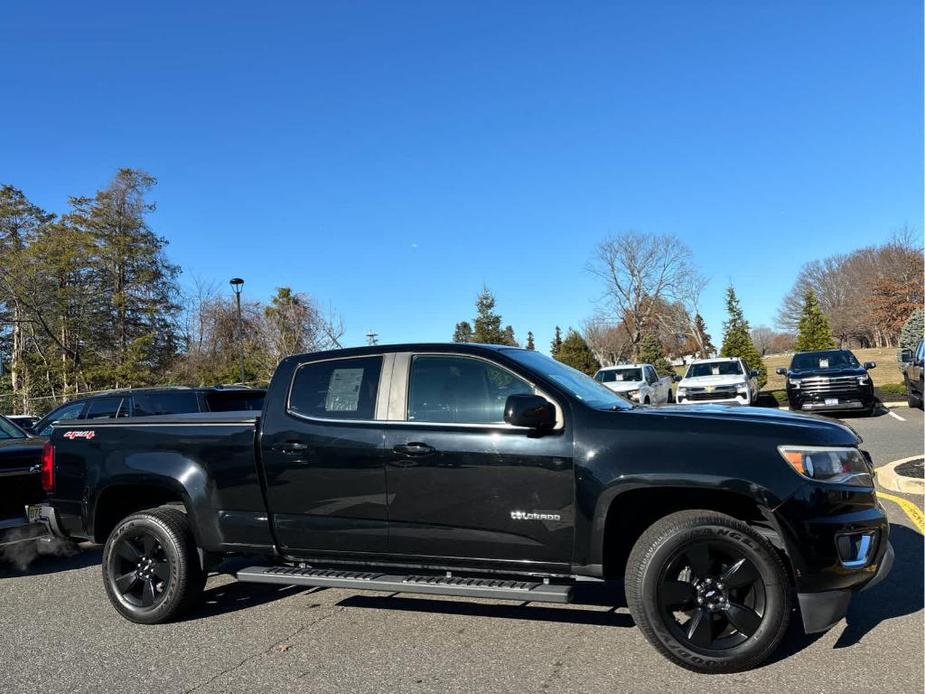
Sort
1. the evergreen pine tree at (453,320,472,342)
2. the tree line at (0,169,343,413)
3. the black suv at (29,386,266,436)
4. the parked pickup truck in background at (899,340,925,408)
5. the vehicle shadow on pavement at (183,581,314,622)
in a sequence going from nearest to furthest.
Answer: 1. the vehicle shadow on pavement at (183,581,314,622)
2. the black suv at (29,386,266,436)
3. the parked pickup truck in background at (899,340,925,408)
4. the tree line at (0,169,343,413)
5. the evergreen pine tree at (453,320,472,342)

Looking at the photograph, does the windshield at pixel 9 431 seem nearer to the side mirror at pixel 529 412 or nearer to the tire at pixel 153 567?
the tire at pixel 153 567

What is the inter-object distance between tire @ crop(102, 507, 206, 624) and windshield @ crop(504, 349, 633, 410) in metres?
2.67

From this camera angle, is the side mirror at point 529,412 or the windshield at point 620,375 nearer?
the side mirror at point 529,412

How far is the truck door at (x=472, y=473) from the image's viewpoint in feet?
12.6

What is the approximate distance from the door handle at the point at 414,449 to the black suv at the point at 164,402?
4659mm

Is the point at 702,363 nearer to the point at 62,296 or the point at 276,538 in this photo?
the point at 276,538

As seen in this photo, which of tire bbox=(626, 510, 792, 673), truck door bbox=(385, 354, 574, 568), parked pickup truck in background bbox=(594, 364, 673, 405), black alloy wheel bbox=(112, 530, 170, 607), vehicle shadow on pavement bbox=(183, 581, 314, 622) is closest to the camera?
tire bbox=(626, 510, 792, 673)

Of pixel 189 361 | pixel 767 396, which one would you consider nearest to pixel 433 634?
pixel 767 396

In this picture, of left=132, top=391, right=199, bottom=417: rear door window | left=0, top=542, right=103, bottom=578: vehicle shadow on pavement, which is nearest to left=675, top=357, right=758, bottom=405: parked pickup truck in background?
left=132, top=391, right=199, bottom=417: rear door window

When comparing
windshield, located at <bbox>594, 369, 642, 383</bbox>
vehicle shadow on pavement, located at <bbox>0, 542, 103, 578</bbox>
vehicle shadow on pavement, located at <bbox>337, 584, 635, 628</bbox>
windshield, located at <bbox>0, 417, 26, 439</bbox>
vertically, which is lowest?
vehicle shadow on pavement, located at <bbox>337, 584, 635, 628</bbox>

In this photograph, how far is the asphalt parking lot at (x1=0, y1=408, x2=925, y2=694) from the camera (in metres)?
3.53

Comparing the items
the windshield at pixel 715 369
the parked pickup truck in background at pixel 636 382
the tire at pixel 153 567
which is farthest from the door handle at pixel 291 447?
the windshield at pixel 715 369

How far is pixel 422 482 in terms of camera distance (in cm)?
410

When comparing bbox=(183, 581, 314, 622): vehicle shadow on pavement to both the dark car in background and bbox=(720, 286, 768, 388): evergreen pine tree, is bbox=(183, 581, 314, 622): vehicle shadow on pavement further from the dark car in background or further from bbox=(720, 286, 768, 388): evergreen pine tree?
bbox=(720, 286, 768, 388): evergreen pine tree
